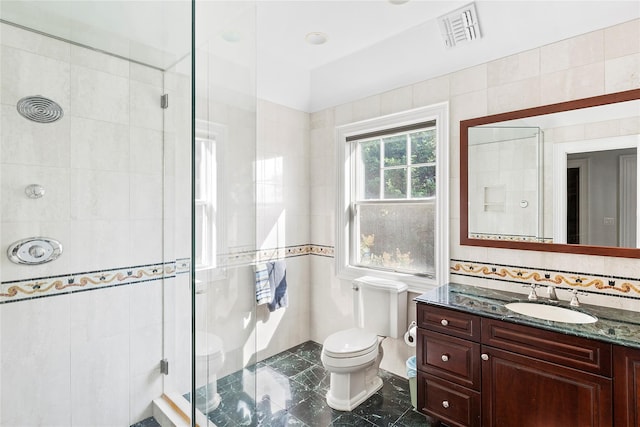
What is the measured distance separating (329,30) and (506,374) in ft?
7.61

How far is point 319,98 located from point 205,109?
196 cm

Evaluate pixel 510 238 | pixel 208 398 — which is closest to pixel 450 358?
pixel 510 238

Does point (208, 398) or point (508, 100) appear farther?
point (508, 100)

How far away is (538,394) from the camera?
57.7 inches

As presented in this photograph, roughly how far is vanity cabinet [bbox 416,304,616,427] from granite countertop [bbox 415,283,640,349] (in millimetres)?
34
